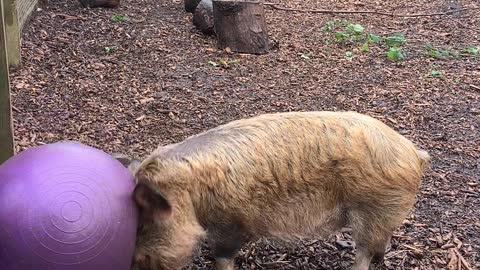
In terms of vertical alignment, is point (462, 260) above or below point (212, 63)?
above

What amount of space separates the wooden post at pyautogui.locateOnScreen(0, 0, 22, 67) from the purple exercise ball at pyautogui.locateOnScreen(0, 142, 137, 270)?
4171 mm

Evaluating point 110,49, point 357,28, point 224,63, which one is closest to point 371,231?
point 224,63

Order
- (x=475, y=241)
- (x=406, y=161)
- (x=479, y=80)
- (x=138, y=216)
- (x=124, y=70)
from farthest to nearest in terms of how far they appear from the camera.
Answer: (x=479, y=80)
(x=124, y=70)
(x=475, y=241)
(x=406, y=161)
(x=138, y=216)

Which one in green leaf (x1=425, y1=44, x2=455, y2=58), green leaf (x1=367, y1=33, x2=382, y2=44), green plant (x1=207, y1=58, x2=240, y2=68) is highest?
green plant (x1=207, y1=58, x2=240, y2=68)

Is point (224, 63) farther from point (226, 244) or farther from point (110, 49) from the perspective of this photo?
point (226, 244)

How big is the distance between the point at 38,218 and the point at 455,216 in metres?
3.29

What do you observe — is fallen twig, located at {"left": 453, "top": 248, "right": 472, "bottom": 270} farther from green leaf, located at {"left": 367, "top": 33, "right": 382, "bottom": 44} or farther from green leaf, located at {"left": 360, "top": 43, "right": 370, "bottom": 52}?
green leaf, located at {"left": 367, "top": 33, "right": 382, "bottom": 44}

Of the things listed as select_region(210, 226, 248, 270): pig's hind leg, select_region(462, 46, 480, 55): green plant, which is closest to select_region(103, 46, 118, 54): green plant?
select_region(210, 226, 248, 270): pig's hind leg

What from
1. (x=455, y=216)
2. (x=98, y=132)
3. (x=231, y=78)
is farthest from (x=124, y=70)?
(x=455, y=216)

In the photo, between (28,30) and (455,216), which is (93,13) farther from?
(455,216)

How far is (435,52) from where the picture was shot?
351 inches

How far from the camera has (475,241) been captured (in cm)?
477

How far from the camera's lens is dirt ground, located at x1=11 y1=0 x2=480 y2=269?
4.80 m

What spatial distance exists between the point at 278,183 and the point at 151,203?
2.69 ft
